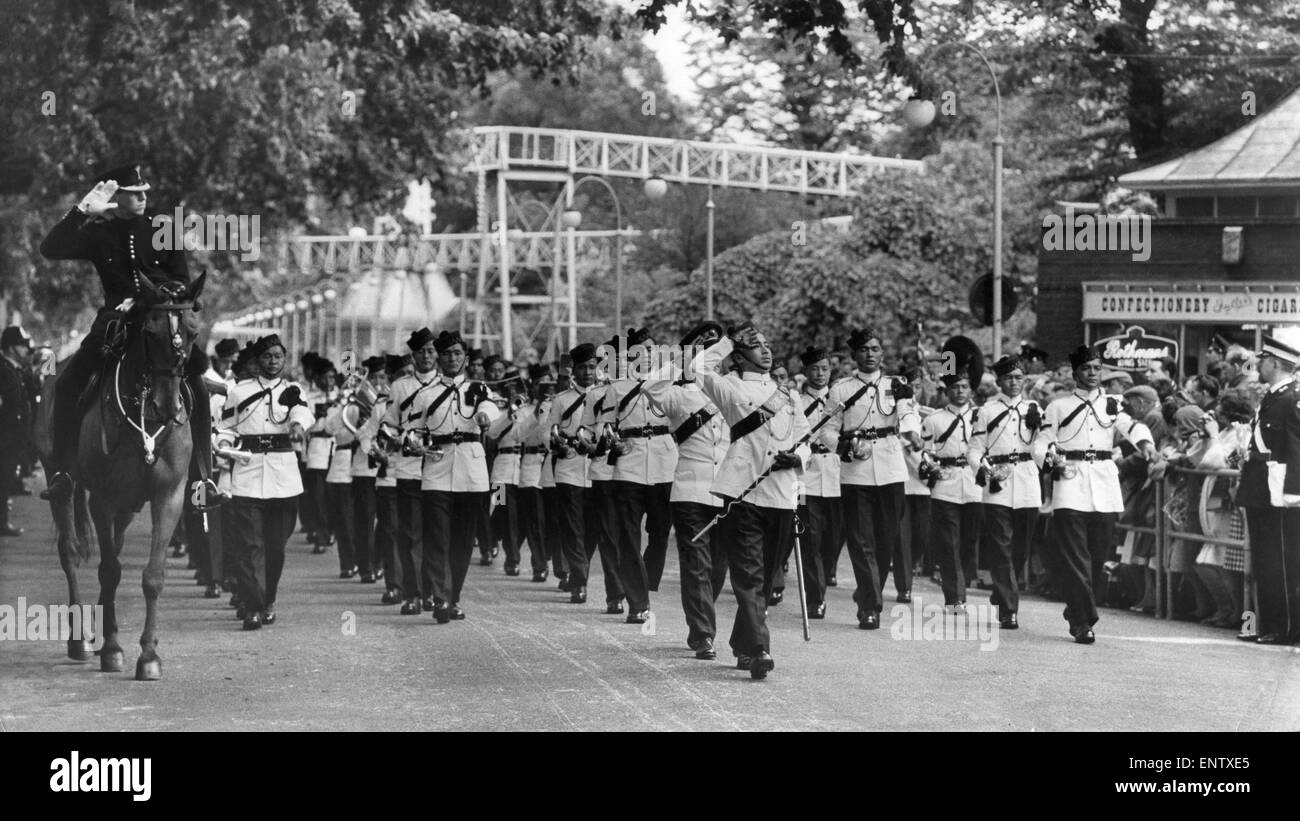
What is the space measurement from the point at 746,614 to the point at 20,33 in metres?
15.1

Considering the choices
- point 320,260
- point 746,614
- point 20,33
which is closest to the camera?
point 746,614

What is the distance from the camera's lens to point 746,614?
43.5ft

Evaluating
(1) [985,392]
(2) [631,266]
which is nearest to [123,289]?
(1) [985,392]

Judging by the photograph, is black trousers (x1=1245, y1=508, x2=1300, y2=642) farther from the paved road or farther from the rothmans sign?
the rothmans sign

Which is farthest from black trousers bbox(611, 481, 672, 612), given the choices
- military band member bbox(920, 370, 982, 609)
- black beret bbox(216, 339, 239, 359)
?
black beret bbox(216, 339, 239, 359)

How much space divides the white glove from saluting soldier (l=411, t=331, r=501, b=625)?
3618 millimetres

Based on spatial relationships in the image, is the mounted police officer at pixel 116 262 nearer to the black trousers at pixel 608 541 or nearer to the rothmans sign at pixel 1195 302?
the black trousers at pixel 608 541

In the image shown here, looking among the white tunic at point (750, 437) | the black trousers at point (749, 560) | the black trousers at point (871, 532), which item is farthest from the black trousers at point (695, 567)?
the black trousers at point (871, 532)

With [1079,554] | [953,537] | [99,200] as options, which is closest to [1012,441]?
[953,537]

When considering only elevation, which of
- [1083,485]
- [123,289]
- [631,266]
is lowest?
[1083,485]

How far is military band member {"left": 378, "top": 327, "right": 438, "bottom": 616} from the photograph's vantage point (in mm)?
17078
